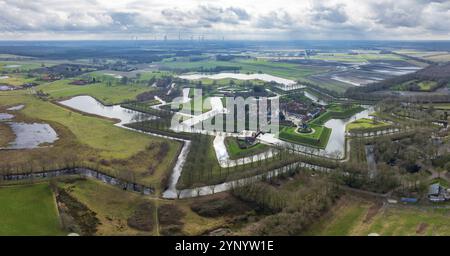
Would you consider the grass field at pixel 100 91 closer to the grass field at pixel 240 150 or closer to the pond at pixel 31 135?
the pond at pixel 31 135

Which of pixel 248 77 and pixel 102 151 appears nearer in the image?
pixel 102 151

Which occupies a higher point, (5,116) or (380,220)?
(5,116)

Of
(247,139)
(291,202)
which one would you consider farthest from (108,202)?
(247,139)

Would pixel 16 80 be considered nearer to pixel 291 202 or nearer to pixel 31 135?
pixel 31 135

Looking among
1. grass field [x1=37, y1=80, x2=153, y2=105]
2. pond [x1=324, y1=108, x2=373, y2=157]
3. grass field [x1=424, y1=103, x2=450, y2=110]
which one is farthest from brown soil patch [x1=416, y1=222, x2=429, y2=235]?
grass field [x1=37, y1=80, x2=153, y2=105]

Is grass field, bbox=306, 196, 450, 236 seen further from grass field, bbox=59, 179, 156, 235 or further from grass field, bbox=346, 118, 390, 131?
grass field, bbox=346, 118, 390, 131
